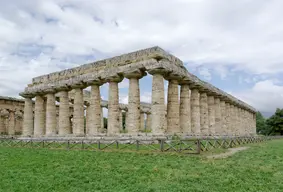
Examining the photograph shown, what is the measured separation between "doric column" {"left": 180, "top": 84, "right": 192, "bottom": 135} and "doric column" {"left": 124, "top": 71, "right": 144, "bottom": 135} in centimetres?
545

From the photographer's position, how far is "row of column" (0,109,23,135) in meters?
52.8

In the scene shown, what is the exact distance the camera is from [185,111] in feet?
97.0

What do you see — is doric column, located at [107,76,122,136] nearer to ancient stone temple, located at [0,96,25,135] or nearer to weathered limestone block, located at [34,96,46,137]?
weathered limestone block, located at [34,96,46,137]

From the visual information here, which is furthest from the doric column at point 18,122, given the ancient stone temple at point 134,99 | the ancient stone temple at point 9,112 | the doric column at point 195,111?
the doric column at point 195,111

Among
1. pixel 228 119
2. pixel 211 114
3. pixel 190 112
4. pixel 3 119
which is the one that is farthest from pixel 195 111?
pixel 3 119

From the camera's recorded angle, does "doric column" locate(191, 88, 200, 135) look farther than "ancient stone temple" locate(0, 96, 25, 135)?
No

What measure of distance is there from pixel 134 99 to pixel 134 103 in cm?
40

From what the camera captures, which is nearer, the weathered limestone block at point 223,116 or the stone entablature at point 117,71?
the stone entablature at point 117,71

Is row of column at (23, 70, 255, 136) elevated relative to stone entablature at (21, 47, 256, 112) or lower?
lower

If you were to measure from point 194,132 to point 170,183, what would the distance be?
2174 centimetres

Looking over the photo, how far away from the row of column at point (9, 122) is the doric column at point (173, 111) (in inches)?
1478

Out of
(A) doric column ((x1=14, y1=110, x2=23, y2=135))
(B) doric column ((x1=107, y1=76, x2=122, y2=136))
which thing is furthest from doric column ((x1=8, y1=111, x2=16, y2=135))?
(B) doric column ((x1=107, y1=76, x2=122, y2=136))

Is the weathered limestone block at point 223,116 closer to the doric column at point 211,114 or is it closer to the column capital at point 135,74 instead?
the doric column at point 211,114

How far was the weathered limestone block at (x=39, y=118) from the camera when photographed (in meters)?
36.3
